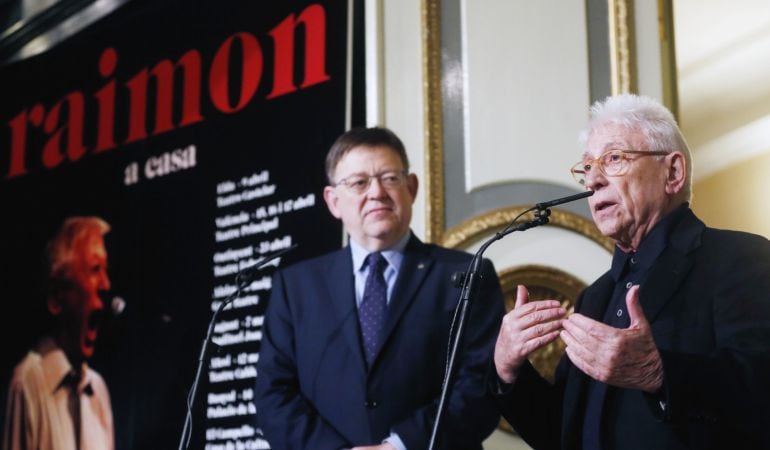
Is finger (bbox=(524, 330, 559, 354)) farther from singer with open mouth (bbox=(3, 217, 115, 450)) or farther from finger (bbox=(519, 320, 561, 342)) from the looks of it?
singer with open mouth (bbox=(3, 217, 115, 450))

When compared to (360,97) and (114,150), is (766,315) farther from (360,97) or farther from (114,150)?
(114,150)

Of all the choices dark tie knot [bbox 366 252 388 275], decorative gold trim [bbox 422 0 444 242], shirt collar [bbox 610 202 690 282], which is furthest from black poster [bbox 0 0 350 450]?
shirt collar [bbox 610 202 690 282]

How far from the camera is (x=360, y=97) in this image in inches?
153

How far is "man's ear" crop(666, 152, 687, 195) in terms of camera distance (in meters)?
2.18

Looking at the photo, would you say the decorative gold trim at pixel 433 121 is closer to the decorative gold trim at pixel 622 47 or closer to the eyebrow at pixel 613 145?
the decorative gold trim at pixel 622 47

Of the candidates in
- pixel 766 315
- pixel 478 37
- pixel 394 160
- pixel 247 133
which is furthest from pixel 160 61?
pixel 766 315

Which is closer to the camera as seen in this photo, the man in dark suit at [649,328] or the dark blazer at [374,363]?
the man in dark suit at [649,328]

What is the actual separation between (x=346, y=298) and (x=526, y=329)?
35.6 inches

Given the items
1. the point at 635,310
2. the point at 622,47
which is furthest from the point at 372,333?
the point at 622,47

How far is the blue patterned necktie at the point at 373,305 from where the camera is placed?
8.93 ft

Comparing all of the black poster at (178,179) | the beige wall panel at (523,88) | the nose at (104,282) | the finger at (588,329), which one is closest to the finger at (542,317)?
the finger at (588,329)

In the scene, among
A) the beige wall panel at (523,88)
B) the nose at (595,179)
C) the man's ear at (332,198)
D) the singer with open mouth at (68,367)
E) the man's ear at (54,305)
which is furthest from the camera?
the man's ear at (54,305)

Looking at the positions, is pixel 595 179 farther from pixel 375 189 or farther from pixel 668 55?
pixel 668 55

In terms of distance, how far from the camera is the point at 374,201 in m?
2.82
